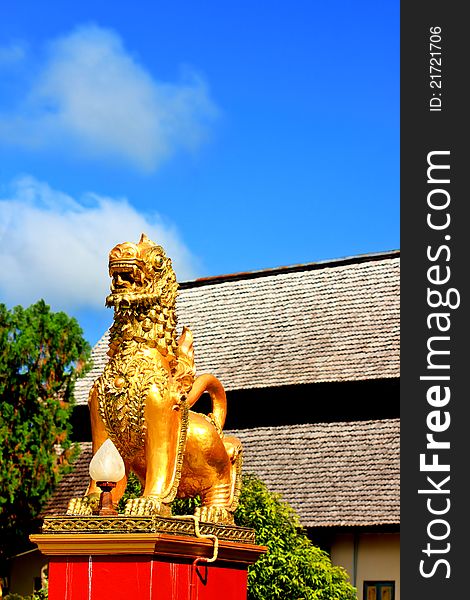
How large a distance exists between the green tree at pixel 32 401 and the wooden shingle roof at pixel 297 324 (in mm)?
3093

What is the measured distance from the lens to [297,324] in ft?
74.4

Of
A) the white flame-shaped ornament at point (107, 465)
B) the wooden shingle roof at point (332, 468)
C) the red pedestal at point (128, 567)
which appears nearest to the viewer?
the red pedestal at point (128, 567)

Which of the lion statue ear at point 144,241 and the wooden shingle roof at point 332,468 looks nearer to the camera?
the lion statue ear at point 144,241

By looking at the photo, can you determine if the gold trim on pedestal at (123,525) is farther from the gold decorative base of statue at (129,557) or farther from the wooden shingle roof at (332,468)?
the wooden shingle roof at (332,468)

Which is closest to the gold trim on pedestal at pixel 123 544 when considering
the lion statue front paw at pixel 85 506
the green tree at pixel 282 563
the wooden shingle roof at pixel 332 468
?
the lion statue front paw at pixel 85 506

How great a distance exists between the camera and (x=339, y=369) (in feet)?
68.3

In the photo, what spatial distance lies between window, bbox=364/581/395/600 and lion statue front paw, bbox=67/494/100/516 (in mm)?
12929

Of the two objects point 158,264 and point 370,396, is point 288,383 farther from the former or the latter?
point 158,264

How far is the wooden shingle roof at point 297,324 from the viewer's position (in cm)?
2106

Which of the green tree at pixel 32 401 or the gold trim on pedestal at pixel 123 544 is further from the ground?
the green tree at pixel 32 401

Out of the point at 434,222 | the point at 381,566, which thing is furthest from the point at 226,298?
the point at 434,222

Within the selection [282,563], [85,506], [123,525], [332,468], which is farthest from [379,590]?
[123,525]

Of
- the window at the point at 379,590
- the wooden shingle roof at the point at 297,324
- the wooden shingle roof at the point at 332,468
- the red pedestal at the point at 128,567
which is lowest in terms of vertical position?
the red pedestal at the point at 128,567

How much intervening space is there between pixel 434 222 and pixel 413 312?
2.31ft
